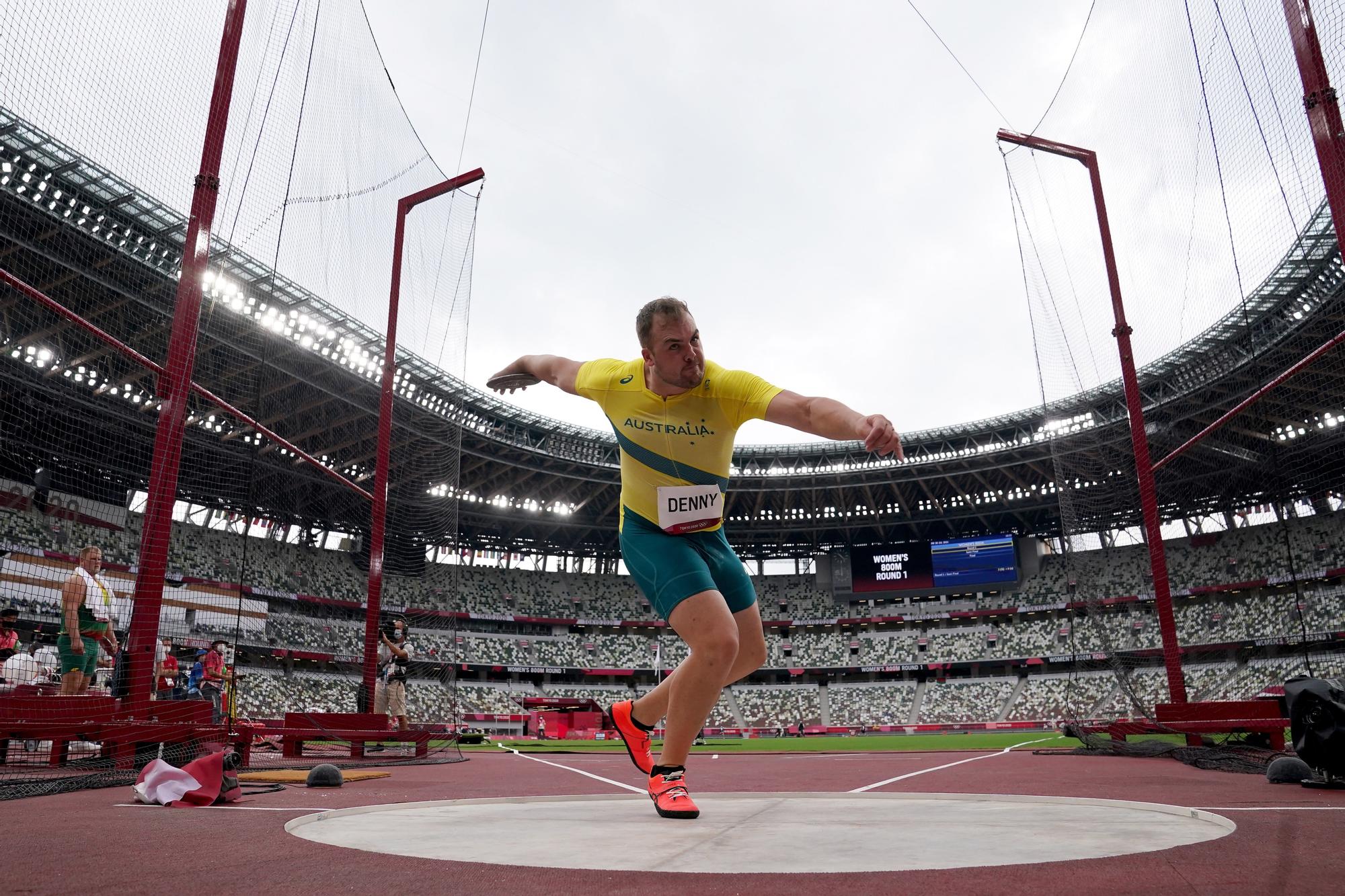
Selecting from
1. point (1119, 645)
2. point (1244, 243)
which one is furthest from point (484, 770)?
point (1119, 645)

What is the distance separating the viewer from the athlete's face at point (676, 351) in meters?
3.26

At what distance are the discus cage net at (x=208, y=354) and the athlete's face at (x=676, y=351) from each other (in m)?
3.80

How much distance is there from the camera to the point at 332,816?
3.15 metres

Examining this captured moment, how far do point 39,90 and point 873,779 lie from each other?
862cm

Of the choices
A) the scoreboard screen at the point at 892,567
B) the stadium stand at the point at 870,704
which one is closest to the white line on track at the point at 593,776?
the stadium stand at the point at 870,704

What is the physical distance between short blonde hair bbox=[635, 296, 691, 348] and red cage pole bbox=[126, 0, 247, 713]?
4033mm

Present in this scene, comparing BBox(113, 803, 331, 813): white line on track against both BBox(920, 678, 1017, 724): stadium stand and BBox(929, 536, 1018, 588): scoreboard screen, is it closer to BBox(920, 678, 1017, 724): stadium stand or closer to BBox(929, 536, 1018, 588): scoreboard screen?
BBox(920, 678, 1017, 724): stadium stand

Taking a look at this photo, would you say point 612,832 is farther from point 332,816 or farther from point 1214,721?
point 1214,721

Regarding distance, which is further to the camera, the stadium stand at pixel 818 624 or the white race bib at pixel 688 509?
the stadium stand at pixel 818 624

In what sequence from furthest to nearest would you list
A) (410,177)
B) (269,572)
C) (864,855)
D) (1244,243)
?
1. (269,572)
2. (410,177)
3. (1244,243)
4. (864,855)

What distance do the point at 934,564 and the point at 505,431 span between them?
26264 mm

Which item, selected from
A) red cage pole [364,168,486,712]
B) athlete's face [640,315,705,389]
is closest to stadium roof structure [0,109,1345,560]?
red cage pole [364,168,486,712]

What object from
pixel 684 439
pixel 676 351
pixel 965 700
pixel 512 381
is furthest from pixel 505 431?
pixel 676 351

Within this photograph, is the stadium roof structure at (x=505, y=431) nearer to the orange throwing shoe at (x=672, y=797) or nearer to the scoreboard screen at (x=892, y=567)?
the scoreboard screen at (x=892, y=567)
